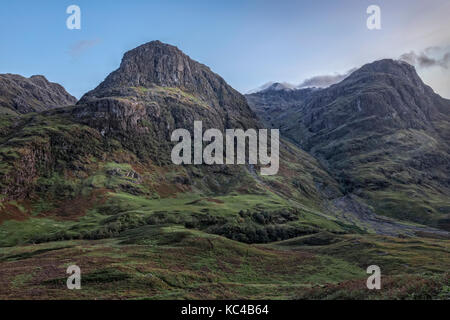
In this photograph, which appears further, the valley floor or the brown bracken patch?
the brown bracken patch

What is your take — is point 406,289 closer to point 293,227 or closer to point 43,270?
point 43,270

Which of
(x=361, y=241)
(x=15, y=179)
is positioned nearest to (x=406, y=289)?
(x=361, y=241)

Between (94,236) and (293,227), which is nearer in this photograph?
(94,236)

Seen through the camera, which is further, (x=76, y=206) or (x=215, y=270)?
(x=76, y=206)

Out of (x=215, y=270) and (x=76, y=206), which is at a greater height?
(x=76, y=206)

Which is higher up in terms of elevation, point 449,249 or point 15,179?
point 15,179

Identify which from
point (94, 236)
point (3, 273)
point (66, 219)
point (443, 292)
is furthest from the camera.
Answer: point (66, 219)

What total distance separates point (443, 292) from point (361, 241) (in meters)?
87.0

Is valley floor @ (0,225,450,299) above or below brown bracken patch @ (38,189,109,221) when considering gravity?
below

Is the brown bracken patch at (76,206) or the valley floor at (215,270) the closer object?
the valley floor at (215,270)

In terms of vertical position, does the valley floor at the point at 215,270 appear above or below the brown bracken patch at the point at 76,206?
below

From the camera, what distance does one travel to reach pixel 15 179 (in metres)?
166
